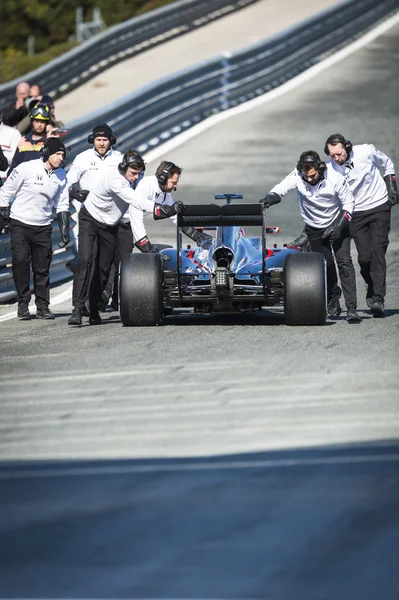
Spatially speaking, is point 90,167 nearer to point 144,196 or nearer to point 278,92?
point 144,196

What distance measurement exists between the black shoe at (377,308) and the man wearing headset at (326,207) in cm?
23

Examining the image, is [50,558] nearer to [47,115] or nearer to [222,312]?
[222,312]

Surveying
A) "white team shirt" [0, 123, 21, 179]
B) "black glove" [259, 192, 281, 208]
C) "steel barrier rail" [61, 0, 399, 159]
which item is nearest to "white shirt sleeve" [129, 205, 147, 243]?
"black glove" [259, 192, 281, 208]

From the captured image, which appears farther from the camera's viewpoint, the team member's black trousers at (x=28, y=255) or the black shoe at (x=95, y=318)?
the team member's black trousers at (x=28, y=255)

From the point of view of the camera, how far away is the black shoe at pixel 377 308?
43.8ft

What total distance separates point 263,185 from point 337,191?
32.7ft

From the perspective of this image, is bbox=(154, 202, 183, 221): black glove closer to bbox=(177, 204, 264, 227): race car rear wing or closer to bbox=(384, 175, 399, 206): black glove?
bbox=(177, 204, 264, 227): race car rear wing

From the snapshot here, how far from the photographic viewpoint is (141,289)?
1268cm

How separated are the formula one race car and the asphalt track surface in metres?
0.20

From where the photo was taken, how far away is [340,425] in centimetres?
812

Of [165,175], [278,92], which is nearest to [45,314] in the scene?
[165,175]

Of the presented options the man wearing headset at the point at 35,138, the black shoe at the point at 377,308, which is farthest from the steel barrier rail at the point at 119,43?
the black shoe at the point at 377,308

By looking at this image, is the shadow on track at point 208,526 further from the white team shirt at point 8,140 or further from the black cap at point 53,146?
the white team shirt at point 8,140

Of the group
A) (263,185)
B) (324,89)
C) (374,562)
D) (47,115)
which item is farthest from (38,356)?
(324,89)
